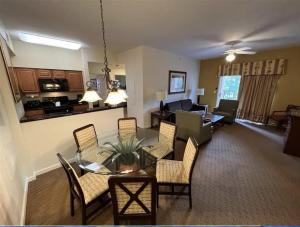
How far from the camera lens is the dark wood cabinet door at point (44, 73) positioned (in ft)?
13.2

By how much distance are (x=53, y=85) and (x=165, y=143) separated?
4.16 meters

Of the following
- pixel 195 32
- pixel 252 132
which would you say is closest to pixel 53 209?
pixel 195 32

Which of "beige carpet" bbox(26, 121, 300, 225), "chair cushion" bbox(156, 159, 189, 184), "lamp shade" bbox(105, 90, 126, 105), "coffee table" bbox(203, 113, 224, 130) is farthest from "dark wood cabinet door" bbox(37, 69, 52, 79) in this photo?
"coffee table" bbox(203, 113, 224, 130)

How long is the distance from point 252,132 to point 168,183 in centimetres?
408

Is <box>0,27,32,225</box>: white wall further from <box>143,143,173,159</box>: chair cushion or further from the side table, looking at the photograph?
the side table

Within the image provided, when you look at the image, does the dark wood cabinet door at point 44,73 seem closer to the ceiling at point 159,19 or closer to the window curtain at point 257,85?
the ceiling at point 159,19

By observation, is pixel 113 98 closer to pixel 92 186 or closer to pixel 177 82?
pixel 92 186

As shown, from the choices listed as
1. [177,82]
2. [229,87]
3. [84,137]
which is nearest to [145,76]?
[177,82]

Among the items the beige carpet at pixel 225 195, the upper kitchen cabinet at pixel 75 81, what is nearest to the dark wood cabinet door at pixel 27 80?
the upper kitchen cabinet at pixel 75 81

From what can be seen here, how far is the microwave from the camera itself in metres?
4.09

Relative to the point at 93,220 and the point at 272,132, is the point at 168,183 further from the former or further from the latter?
the point at 272,132

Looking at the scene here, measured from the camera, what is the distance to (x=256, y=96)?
5.11 meters

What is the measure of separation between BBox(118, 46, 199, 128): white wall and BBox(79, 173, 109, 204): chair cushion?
3014mm

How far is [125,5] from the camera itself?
201 centimetres
